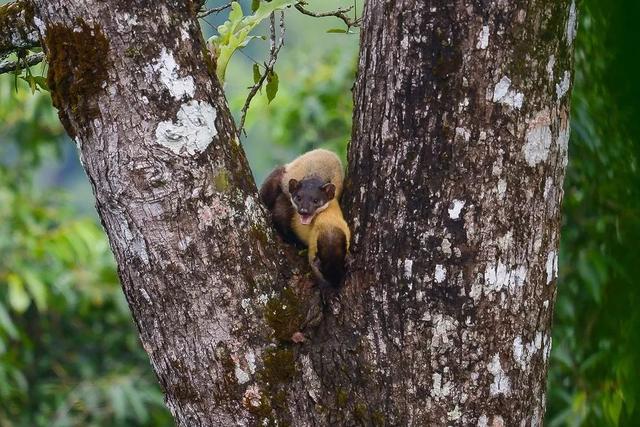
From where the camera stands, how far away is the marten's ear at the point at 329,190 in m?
3.15

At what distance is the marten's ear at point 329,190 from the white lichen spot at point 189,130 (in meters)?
0.94

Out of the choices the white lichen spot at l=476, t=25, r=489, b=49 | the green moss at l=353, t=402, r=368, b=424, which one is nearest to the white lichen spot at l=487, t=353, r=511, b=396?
the green moss at l=353, t=402, r=368, b=424

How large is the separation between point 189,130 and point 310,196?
1.04 metres

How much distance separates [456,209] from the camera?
2180 mm

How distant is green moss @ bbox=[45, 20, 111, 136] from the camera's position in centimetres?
217

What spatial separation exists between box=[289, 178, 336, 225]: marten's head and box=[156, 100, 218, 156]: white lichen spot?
0.74 meters

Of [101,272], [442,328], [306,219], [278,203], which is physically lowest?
[442,328]

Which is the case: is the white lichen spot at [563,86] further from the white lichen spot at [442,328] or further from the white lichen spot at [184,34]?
the white lichen spot at [184,34]

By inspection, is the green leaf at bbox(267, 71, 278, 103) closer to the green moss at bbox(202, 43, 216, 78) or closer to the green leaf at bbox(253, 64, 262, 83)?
the green leaf at bbox(253, 64, 262, 83)

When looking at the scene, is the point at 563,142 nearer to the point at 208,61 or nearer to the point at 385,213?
the point at 385,213

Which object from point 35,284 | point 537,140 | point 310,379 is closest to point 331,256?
point 310,379

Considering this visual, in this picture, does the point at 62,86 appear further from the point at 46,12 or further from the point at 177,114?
the point at 177,114

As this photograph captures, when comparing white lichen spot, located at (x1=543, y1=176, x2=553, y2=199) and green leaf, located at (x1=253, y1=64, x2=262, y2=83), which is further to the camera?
green leaf, located at (x1=253, y1=64, x2=262, y2=83)

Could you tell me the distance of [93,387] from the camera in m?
7.43
